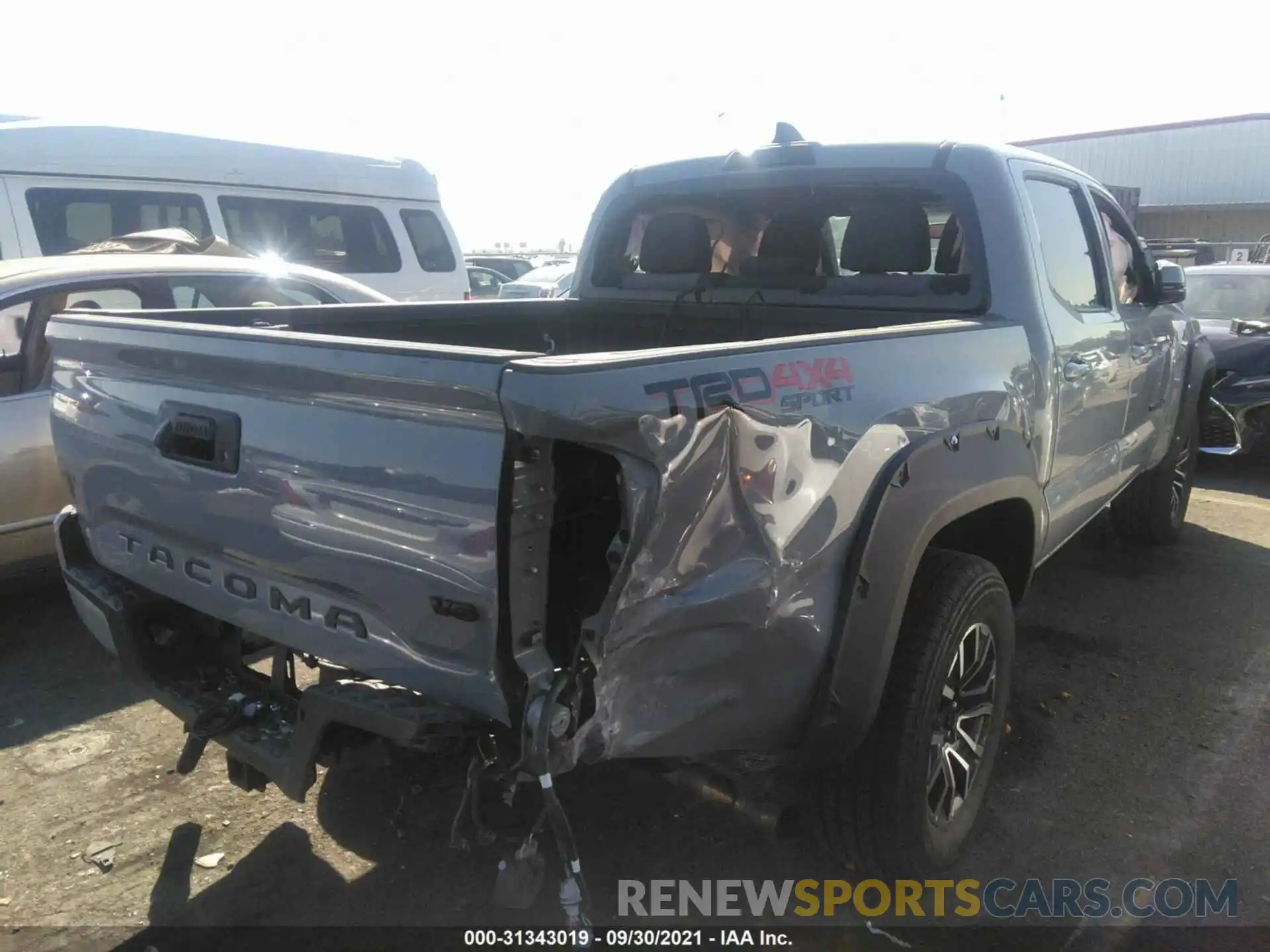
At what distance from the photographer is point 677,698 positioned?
1941mm

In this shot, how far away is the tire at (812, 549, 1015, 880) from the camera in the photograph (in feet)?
7.98

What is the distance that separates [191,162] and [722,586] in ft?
25.8

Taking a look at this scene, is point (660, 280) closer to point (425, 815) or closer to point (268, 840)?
point (425, 815)

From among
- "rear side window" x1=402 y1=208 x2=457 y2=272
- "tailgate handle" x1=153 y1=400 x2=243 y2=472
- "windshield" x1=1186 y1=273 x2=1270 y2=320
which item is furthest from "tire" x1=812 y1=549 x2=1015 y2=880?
"rear side window" x1=402 y1=208 x2=457 y2=272

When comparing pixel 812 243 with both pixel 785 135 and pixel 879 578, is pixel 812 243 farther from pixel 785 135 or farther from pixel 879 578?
pixel 879 578

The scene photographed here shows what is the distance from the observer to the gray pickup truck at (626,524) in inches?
71.4

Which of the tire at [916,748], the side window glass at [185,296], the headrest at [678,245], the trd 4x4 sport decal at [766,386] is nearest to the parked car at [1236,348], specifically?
the headrest at [678,245]

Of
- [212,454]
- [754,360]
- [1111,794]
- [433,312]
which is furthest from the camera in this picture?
[433,312]

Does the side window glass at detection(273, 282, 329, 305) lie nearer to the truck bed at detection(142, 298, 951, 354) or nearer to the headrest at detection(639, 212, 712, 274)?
the truck bed at detection(142, 298, 951, 354)

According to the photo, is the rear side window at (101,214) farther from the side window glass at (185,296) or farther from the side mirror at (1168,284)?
the side mirror at (1168,284)

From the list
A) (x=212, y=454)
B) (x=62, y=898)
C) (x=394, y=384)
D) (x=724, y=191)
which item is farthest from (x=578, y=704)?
(x=724, y=191)

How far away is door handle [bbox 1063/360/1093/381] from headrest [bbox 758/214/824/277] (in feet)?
3.23

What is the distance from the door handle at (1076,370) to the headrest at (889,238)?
0.60 m

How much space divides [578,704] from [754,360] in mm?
769
